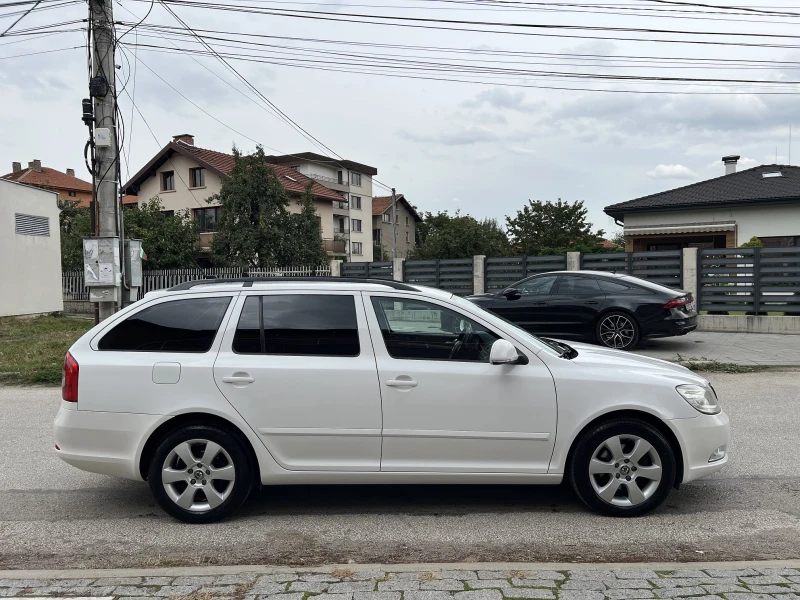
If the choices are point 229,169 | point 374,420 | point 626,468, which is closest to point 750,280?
point 626,468

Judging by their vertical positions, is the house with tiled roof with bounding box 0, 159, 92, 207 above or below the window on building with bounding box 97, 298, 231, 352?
above

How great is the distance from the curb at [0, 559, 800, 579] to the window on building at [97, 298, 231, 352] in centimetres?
142

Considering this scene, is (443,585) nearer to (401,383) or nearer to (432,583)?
(432,583)

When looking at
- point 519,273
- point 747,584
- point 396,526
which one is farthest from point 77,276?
point 747,584

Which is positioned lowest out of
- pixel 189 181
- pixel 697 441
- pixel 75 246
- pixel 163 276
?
pixel 697 441

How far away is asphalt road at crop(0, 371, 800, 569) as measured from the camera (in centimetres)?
388

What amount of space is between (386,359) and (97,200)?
7.85 metres

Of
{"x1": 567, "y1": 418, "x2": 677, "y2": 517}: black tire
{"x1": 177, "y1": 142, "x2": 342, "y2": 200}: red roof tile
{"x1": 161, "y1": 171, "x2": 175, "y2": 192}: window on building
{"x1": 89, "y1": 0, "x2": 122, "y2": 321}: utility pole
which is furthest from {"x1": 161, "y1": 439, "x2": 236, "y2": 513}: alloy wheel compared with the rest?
{"x1": 161, "y1": 171, "x2": 175, "y2": 192}: window on building

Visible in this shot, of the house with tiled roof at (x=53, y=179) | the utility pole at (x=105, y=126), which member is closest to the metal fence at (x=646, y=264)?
the utility pole at (x=105, y=126)

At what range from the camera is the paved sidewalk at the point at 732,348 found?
11.1m

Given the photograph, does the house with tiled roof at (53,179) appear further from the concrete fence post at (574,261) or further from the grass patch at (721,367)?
the grass patch at (721,367)

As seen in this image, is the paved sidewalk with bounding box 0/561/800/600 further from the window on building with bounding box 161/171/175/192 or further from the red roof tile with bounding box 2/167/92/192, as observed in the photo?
the red roof tile with bounding box 2/167/92/192

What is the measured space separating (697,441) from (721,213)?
21.9 meters

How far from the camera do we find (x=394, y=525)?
4.36m
